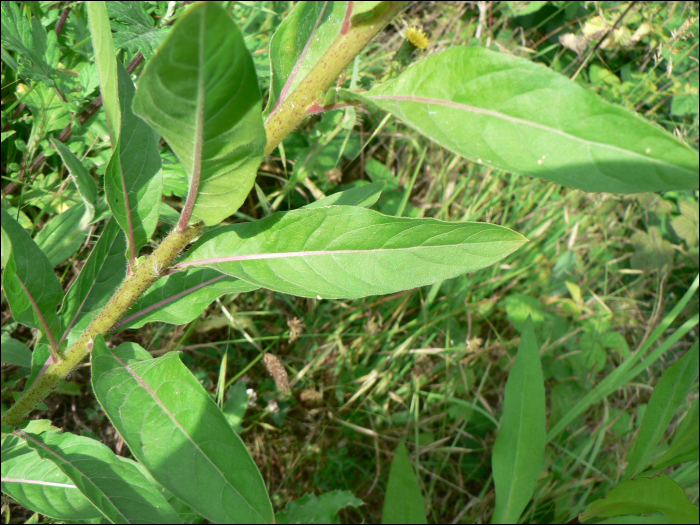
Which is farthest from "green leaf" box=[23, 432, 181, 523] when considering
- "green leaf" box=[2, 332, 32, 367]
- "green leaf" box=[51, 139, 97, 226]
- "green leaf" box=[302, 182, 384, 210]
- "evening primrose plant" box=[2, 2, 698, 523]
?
"green leaf" box=[302, 182, 384, 210]

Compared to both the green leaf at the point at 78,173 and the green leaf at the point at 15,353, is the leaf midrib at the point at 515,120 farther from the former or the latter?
the green leaf at the point at 15,353

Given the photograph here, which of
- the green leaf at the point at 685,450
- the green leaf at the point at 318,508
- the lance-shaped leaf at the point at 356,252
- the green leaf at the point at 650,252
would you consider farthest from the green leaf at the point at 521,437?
the green leaf at the point at 650,252

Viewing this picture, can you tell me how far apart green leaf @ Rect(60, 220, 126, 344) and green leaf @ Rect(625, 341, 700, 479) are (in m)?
1.46

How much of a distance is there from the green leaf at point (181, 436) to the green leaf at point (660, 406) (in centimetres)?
118

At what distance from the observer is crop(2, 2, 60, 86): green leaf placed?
52.8 inches

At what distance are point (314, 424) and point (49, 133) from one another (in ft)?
5.05

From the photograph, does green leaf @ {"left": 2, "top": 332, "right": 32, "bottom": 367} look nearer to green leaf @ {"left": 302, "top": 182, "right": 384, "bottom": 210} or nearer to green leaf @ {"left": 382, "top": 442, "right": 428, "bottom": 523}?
green leaf @ {"left": 302, "top": 182, "right": 384, "bottom": 210}

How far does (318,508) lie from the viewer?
1882mm

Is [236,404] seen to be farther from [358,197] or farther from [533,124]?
[533,124]

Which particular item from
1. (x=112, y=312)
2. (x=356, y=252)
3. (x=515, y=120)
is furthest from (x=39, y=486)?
(x=515, y=120)

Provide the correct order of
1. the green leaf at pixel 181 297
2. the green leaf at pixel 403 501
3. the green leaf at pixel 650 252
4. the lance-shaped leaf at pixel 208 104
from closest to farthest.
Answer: the lance-shaped leaf at pixel 208 104
the green leaf at pixel 181 297
the green leaf at pixel 403 501
the green leaf at pixel 650 252

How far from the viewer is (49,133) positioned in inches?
64.9

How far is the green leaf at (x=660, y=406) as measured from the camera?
140 centimetres

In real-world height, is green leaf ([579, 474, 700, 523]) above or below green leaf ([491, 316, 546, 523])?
above
